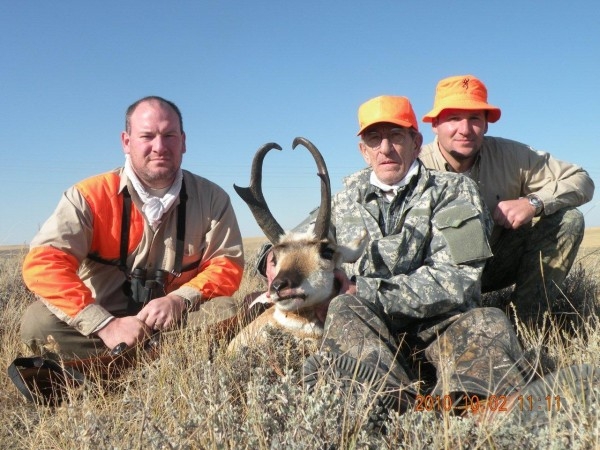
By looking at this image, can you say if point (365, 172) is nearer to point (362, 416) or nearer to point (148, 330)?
point (148, 330)

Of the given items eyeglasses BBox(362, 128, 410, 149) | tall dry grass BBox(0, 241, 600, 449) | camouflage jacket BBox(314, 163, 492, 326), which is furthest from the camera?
eyeglasses BBox(362, 128, 410, 149)

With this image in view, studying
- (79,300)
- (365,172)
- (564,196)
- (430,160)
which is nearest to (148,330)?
(79,300)

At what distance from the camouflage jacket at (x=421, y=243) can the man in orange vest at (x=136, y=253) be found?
1426mm

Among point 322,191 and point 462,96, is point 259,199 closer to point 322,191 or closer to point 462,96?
point 322,191

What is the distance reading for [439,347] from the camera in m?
3.82

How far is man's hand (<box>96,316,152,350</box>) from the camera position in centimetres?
504

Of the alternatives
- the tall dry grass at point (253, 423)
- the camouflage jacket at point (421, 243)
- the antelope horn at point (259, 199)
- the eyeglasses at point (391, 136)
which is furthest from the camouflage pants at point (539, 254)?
the antelope horn at point (259, 199)

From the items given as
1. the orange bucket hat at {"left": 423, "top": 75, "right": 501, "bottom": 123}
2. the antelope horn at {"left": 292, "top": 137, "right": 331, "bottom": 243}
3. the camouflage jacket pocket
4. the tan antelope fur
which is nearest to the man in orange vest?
the tan antelope fur

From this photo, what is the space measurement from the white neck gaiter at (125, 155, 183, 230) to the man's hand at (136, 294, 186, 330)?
85 cm

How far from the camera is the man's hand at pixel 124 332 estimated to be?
5.04 meters

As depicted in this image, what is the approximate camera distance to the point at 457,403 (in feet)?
11.2

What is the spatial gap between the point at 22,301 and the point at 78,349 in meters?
2.90

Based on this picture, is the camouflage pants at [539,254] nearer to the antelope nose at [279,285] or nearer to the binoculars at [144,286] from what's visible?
the antelope nose at [279,285]

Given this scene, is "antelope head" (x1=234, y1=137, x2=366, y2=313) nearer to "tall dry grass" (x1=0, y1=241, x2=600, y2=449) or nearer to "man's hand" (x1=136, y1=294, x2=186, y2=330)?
"tall dry grass" (x1=0, y1=241, x2=600, y2=449)
